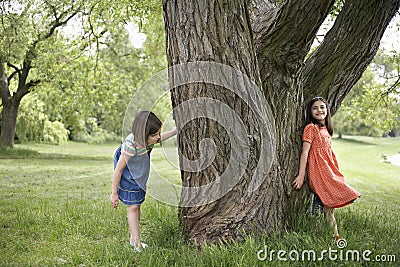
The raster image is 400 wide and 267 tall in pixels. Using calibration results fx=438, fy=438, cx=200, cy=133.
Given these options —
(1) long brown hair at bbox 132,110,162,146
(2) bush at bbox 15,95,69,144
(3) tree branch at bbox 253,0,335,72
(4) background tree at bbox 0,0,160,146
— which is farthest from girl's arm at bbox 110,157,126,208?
(2) bush at bbox 15,95,69,144

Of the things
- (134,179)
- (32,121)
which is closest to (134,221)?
Result: (134,179)

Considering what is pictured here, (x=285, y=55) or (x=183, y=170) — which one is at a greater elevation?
(x=285, y=55)

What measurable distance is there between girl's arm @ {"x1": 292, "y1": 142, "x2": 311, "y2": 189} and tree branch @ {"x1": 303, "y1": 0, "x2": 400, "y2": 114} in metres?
0.61

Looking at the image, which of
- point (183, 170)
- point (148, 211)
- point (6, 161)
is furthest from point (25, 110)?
point (183, 170)

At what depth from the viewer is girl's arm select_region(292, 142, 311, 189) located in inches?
163

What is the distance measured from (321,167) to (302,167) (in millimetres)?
220

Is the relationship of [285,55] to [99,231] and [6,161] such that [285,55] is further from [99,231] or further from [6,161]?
[6,161]

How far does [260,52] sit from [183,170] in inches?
51.2

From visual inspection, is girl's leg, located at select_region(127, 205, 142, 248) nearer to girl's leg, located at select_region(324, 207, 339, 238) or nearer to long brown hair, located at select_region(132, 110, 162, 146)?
long brown hair, located at select_region(132, 110, 162, 146)

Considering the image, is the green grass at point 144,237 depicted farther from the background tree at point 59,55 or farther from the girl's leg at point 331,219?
the background tree at point 59,55

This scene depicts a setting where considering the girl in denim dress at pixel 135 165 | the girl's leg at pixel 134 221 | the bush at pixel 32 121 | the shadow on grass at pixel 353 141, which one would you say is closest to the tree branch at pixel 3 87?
the bush at pixel 32 121

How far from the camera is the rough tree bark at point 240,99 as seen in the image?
359cm

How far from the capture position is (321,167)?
4.27 metres

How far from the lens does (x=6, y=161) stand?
1376 cm
